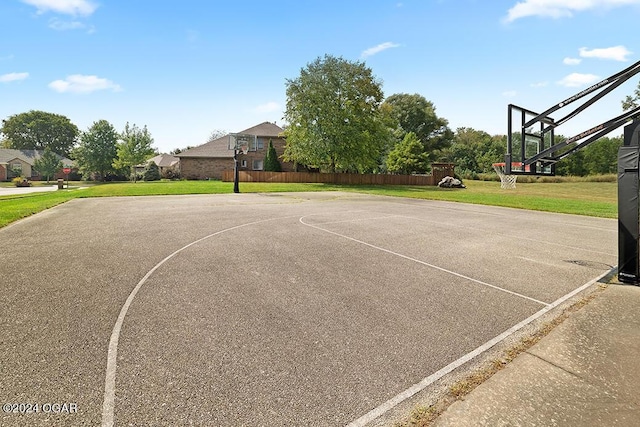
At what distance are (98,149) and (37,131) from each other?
50433mm

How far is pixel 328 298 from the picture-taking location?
523cm

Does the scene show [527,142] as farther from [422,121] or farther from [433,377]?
[422,121]

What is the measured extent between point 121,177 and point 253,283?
5931 centimetres

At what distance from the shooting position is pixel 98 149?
173ft

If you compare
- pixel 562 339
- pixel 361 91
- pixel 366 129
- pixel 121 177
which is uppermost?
pixel 361 91

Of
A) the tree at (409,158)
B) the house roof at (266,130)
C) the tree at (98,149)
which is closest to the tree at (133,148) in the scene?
the tree at (98,149)

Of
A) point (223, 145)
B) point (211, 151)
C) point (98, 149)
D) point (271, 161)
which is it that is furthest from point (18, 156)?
point (271, 161)

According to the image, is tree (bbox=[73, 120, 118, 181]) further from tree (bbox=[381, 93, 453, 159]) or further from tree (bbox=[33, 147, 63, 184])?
tree (bbox=[381, 93, 453, 159])

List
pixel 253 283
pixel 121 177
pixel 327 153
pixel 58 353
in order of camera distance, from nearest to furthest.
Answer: pixel 58 353, pixel 253 283, pixel 327 153, pixel 121 177

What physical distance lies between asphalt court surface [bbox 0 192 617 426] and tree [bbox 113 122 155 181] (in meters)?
45.1

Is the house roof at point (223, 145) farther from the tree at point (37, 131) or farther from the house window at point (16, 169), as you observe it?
the tree at point (37, 131)

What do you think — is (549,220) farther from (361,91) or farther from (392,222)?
(361,91)

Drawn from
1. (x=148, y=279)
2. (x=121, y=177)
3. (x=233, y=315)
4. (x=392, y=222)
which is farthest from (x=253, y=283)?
(x=121, y=177)

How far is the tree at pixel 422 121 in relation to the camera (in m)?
64.2
